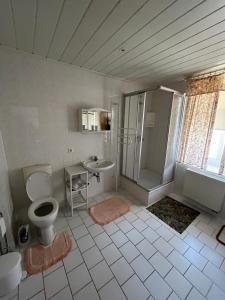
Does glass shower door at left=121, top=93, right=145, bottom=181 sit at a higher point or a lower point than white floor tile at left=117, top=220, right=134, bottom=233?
higher

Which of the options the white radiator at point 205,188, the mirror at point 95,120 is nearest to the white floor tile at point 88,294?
the mirror at point 95,120

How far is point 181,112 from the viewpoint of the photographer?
270 centimetres

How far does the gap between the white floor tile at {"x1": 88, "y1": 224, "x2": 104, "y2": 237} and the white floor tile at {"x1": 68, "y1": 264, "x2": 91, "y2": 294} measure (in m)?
0.43

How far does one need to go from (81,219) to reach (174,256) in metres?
1.38

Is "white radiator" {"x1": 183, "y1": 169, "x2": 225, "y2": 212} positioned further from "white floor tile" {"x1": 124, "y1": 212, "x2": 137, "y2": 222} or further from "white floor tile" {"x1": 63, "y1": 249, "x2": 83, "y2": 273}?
"white floor tile" {"x1": 63, "y1": 249, "x2": 83, "y2": 273}

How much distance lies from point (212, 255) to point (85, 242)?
5.27 feet

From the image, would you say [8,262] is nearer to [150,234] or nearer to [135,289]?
[135,289]

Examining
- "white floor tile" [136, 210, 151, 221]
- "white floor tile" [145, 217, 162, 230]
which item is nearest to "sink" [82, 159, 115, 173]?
"white floor tile" [136, 210, 151, 221]

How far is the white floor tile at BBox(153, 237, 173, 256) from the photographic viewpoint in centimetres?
170

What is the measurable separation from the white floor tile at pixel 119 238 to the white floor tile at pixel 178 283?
60 cm

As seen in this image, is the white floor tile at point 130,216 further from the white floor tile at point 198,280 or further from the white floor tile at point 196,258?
the white floor tile at point 198,280

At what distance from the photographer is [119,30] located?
121 centimetres

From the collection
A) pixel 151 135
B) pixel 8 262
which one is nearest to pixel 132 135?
pixel 151 135

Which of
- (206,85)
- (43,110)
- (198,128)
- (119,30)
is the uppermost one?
(119,30)
